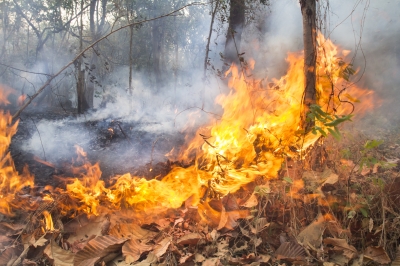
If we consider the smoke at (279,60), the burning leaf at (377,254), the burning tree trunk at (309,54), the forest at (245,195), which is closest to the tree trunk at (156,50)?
the smoke at (279,60)

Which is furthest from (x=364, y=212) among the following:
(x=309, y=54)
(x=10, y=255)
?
(x=10, y=255)

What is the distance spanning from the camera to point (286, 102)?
3660 millimetres

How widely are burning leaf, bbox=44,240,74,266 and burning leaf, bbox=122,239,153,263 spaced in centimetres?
41

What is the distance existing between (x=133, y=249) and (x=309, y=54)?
9.13ft

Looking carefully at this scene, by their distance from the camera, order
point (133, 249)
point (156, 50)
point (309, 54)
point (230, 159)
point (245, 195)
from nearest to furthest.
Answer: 1. point (133, 249)
2. point (245, 195)
3. point (309, 54)
4. point (230, 159)
5. point (156, 50)

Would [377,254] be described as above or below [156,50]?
below

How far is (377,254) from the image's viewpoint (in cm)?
201

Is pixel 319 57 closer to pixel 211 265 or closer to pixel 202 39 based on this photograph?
pixel 211 265

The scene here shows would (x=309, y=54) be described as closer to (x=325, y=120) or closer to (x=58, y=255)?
(x=325, y=120)

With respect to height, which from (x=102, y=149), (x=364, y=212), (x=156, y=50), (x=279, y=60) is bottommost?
(x=102, y=149)

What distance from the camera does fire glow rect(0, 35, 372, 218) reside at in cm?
293

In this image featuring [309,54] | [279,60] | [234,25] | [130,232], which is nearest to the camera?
[130,232]

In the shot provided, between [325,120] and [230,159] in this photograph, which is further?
[230,159]

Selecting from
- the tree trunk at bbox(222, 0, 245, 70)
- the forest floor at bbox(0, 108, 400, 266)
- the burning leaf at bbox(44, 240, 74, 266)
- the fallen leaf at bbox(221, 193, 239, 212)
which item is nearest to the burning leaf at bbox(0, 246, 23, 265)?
the forest floor at bbox(0, 108, 400, 266)
